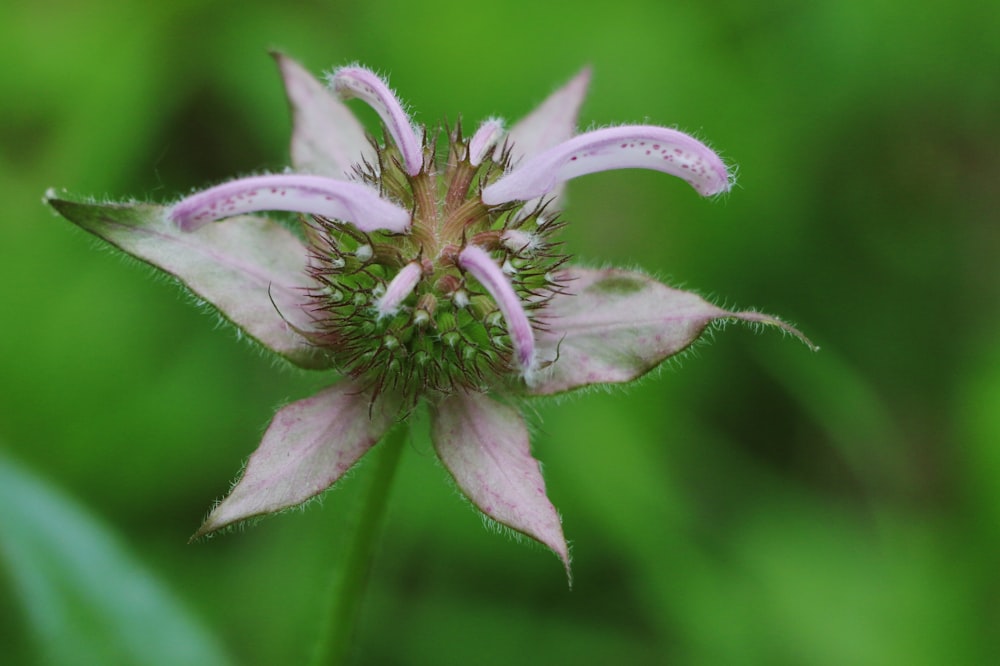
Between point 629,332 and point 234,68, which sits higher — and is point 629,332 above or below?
below

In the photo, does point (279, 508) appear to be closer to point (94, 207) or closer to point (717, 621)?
point (94, 207)

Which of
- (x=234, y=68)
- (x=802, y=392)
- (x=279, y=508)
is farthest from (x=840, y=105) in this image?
(x=279, y=508)

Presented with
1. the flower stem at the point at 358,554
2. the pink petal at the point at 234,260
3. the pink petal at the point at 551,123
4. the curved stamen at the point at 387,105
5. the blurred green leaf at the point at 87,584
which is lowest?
the blurred green leaf at the point at 87,584

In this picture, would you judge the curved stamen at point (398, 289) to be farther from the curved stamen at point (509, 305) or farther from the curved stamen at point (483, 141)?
the curved stamen at point (483, 141)

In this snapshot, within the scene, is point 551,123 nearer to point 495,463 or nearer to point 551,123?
point 551,123

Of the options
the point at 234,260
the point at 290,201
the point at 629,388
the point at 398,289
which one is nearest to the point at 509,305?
the point at 398,289

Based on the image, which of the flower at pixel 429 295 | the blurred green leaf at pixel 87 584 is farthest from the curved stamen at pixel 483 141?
the blurred green leaf at pixel 87 584
